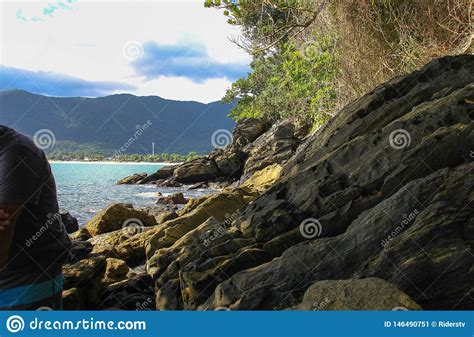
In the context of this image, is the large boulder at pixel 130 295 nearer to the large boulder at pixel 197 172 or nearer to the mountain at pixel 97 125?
the large boulder at pixel 197 172

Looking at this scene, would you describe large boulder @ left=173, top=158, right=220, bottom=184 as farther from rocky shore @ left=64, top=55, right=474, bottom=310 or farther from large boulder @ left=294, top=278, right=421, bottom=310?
large boulder @ left=294, top=278, right=421, bottom=310

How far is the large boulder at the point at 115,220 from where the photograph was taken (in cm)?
1585

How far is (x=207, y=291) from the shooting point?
683 centimetres

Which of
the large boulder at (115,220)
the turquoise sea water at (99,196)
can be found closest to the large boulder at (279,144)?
the turquoise sea water at (99,196)

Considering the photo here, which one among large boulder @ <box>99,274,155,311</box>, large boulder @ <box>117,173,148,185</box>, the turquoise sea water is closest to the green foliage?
the turquoise sea water

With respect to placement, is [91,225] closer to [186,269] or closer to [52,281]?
[186,269]

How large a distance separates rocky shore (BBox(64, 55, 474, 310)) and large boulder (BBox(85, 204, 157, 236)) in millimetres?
5589

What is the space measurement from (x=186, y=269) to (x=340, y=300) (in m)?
2.98

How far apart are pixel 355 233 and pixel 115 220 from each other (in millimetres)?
11600

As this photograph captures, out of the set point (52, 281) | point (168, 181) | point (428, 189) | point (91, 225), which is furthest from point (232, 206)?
point (168, 181)

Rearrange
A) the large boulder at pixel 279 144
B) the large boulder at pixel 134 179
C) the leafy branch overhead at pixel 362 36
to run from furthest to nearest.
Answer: the large boulder at pixel 134 179
the large boulder at pixel 279 144
the leafy branch overhead at pixel 362 36

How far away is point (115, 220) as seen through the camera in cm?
1625

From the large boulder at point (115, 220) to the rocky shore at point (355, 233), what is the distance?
5.59 meters

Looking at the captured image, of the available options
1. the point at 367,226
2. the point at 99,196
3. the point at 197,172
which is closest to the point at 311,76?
the point at 367,226
